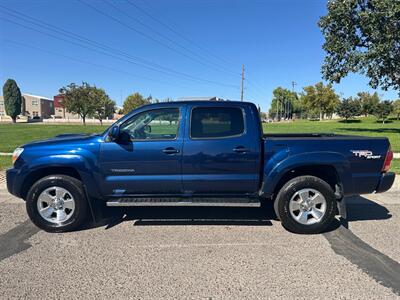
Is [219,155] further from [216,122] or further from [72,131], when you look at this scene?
[72,131]

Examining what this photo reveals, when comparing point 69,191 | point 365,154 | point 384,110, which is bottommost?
point 69,191

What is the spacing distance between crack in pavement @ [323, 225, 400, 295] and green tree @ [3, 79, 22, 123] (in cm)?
8570

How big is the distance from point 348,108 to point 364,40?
5889cm

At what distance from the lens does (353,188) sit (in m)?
4.97

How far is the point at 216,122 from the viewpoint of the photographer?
5035 millimetres

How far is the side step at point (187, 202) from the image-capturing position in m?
4.80

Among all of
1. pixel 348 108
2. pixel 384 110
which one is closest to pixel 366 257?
pixel 384 110

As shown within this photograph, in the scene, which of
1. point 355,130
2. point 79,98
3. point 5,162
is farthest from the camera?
Result: point 79,98

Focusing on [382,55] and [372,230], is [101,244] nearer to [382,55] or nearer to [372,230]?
[372,230]

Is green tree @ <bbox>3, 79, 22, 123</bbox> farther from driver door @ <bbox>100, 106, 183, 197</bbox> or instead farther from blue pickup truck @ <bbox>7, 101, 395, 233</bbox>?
driver door @ <bbox>100, 106, 183, 197</bbox>

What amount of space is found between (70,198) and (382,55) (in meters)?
24.0

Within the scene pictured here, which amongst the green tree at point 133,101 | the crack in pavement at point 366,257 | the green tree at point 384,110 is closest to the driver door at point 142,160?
the crack in pavement at point 366,257

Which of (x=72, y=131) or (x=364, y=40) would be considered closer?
(x=364, y=40)

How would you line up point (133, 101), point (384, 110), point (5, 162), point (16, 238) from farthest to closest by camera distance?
point (133, 101) < point (384, 110) < point (5, 162) < point (16, 238)
